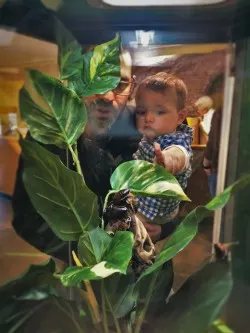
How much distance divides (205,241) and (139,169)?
0.18 m

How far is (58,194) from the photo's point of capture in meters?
0.64

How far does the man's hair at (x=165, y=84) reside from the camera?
2.26ft

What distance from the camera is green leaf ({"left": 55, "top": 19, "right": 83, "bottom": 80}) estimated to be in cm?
66

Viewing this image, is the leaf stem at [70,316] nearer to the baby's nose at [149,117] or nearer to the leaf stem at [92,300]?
the leaf stem at [92,300]

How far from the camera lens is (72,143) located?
67 centimetres

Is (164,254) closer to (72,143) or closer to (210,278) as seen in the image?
(210,278)

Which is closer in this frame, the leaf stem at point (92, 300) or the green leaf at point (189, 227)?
the green leaf at point (189, 227)

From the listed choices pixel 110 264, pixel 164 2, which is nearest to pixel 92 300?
pixel 110 264

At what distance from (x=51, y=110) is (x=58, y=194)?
0.13 m

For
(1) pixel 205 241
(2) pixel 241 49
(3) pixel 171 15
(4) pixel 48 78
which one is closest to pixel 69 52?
(4) pixel 48 78

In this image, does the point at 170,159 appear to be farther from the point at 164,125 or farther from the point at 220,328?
the point at 220,328

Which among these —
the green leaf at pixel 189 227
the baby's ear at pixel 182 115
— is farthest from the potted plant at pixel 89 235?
the baby's ear at pixel 182 115

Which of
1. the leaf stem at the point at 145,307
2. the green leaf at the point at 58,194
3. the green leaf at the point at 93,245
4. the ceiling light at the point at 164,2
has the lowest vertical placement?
the leaf stem at the point at 145,307

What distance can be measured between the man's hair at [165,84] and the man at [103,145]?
0.03 metres
